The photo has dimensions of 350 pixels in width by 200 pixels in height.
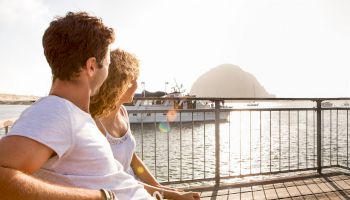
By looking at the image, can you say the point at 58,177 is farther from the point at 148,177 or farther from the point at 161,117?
the point at 161,117

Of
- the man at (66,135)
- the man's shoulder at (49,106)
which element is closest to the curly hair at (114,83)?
the man at (66,135)

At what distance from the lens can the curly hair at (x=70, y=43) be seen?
1.06m

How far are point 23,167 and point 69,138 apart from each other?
161 millimetres

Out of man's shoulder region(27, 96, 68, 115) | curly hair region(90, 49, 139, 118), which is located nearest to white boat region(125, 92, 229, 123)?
curly hair region(90, 49, 139, 118)

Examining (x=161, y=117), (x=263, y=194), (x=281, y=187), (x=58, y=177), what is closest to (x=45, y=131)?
(x=58, y=177)

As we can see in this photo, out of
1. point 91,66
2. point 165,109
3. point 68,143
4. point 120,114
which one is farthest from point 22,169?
point 165,109

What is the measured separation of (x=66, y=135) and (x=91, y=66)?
267 millimetres

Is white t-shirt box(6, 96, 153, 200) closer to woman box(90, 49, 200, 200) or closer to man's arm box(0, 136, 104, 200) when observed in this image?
man's arm box(0, 136, 104, 200)

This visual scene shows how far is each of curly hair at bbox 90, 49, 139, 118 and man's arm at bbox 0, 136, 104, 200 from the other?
0.85 meters

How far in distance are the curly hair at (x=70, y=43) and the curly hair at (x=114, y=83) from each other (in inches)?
25.0

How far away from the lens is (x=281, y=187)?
4.72 m

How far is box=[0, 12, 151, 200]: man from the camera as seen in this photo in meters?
0.84

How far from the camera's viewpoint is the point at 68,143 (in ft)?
3.18

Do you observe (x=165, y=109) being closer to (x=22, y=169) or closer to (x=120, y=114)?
(x=120, y=114)
